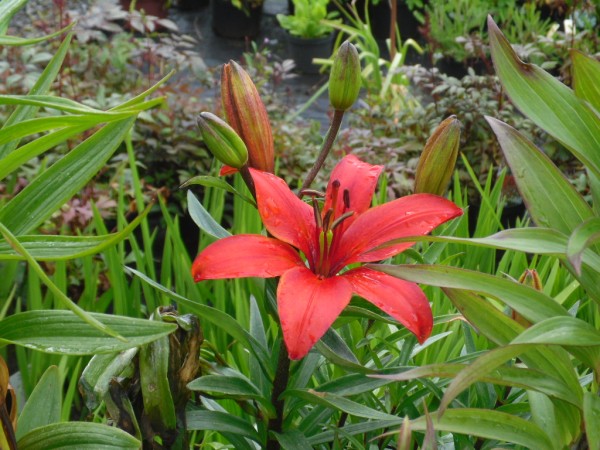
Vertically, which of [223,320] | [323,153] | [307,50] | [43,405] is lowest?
[307,50]

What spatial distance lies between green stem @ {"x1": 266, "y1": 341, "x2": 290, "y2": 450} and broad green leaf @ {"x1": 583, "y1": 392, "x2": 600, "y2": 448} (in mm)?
214

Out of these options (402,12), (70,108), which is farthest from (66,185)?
(402,12)

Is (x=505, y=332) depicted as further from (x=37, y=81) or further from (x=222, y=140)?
(x=37, y=81)

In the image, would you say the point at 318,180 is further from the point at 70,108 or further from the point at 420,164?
the point at 70,108

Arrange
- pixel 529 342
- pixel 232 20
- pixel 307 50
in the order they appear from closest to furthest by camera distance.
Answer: pixel 529 342 → pixel 307 50 → pixel 232 20

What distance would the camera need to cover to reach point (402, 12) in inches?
181

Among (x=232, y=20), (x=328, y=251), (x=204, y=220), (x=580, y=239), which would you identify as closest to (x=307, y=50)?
(x=232, y=20)

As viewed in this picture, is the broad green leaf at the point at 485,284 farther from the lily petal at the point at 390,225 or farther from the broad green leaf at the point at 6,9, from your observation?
the broad green leaf at the point at 6,9

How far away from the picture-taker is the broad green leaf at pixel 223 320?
606 millimetres

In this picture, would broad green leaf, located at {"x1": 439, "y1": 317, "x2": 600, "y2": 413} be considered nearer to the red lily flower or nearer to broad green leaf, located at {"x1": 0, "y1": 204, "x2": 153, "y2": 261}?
the red lily flower

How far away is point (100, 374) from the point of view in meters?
0.60

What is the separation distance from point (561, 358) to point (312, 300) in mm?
197

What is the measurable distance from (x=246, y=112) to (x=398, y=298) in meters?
0.21

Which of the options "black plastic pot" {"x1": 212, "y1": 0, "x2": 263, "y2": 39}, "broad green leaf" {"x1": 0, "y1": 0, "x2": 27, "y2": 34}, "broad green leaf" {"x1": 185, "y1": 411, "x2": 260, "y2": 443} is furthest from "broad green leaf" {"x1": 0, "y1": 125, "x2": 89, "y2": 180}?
"black plastic pot" {"x1": 212, "y1": 0, "x2": 263, "y2": 39}
